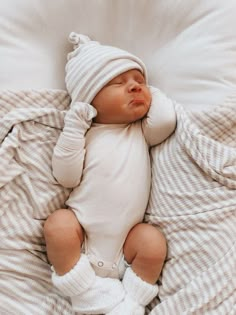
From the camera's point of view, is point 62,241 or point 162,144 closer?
point 62,241

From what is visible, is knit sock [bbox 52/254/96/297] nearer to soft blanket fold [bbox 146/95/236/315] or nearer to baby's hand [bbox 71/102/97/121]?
soft blanket fold [bbox 146/95/236/315]

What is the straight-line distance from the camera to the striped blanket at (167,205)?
0.97 m

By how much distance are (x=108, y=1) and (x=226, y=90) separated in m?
0.39

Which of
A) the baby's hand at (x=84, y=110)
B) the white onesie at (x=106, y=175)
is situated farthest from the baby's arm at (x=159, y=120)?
the baby's hand at (x=84, y=110)

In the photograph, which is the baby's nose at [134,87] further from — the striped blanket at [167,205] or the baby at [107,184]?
the striped blanket at [167,205]

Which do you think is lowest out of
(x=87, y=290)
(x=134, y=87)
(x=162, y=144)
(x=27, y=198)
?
(x=87, y=290)

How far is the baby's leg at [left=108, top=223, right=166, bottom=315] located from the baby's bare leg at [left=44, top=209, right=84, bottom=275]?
12 centimetres

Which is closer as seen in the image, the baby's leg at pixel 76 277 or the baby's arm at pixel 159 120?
the baby's leg at pixel 76 277

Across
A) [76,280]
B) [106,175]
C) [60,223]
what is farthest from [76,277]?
[106,175]

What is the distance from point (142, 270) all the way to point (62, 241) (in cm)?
18

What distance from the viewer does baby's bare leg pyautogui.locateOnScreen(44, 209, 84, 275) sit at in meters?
0.98

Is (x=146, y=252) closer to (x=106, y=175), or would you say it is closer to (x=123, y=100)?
(x=106, y=175)

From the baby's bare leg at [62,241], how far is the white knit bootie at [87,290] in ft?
0.06

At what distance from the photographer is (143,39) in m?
1.21
